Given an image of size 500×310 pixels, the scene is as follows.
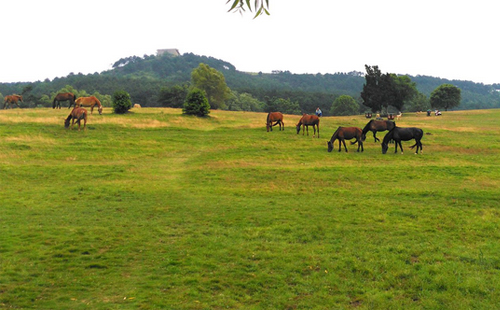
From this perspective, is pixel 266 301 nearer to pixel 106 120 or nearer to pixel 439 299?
pixel 439 299

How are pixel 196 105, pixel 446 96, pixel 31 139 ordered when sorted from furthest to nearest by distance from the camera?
pixel 446 96 < pixel 196 105 < pixel 31 139

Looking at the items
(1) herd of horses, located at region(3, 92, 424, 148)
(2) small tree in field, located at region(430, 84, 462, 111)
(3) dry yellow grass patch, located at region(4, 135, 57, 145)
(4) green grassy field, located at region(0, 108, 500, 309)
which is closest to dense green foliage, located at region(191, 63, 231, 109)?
(1) herd of horses, located at region(3, 92, 424, 148)

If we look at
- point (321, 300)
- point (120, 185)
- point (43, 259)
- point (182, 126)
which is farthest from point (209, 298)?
point (182, 126)

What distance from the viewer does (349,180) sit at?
66.1 ft

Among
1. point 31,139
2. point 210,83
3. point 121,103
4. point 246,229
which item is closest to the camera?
point 246,229

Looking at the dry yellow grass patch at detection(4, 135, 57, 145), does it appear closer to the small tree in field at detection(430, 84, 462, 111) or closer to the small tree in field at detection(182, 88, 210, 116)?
the small tree in field at detection(182, 88, 210, 116)

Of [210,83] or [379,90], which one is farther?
[210,83]

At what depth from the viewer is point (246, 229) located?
1296 centimetres

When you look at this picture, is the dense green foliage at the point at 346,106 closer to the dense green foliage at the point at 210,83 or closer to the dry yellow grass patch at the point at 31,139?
the dense green foliage at the point at 210,83

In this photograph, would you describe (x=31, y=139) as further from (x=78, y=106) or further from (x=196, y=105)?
(x=196, y=105)

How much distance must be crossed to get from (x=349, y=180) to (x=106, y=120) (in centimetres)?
2682

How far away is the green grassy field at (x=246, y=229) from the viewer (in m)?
8.70

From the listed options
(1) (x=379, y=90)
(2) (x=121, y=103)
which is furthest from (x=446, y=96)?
(2) (x=121, y=103)

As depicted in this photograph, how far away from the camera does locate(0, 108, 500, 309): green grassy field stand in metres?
8.70
